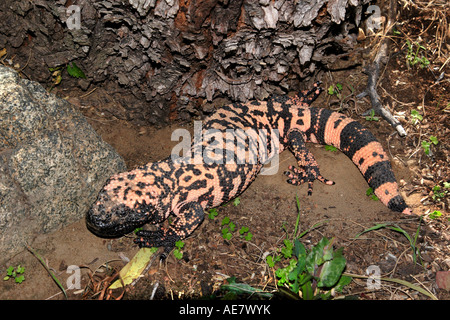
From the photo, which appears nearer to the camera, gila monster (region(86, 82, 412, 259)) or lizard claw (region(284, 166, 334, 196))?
gila monster (region(86, 82, 412, 259))

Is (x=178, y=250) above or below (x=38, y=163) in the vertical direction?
below

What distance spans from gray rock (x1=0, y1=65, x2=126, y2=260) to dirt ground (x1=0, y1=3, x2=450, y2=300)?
7.3 inches

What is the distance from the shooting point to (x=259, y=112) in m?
4.17

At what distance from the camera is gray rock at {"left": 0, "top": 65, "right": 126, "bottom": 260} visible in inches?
113

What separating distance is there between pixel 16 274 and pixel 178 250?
4.22 ft

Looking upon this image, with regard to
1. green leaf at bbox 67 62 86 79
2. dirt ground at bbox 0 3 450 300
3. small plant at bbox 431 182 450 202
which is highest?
green leaf at bbox 67 62 86 79

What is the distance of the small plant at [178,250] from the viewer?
3.17 m

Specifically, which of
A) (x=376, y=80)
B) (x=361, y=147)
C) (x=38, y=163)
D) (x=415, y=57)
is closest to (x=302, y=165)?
(x=361, y=147)

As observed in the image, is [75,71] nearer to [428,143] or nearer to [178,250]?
[178,250]

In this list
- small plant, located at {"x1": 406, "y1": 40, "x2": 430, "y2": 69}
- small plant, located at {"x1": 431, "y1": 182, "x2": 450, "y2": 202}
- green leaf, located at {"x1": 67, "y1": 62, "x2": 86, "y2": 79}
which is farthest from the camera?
small plant, located at {"x1": 406, "y1": 40, "x2": 430, "y2": 69}

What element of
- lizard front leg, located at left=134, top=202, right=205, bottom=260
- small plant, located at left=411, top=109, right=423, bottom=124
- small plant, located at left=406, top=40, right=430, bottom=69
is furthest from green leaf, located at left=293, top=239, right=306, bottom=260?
small plant, located at left=406, top=40, right=430, bottom=69

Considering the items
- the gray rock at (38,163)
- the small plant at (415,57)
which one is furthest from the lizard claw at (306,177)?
the gray rock at (38,163)

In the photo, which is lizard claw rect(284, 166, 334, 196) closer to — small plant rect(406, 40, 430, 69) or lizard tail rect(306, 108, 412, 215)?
lizard tail rect(306, 108, 412, 215)

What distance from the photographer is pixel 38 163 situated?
2961mm
